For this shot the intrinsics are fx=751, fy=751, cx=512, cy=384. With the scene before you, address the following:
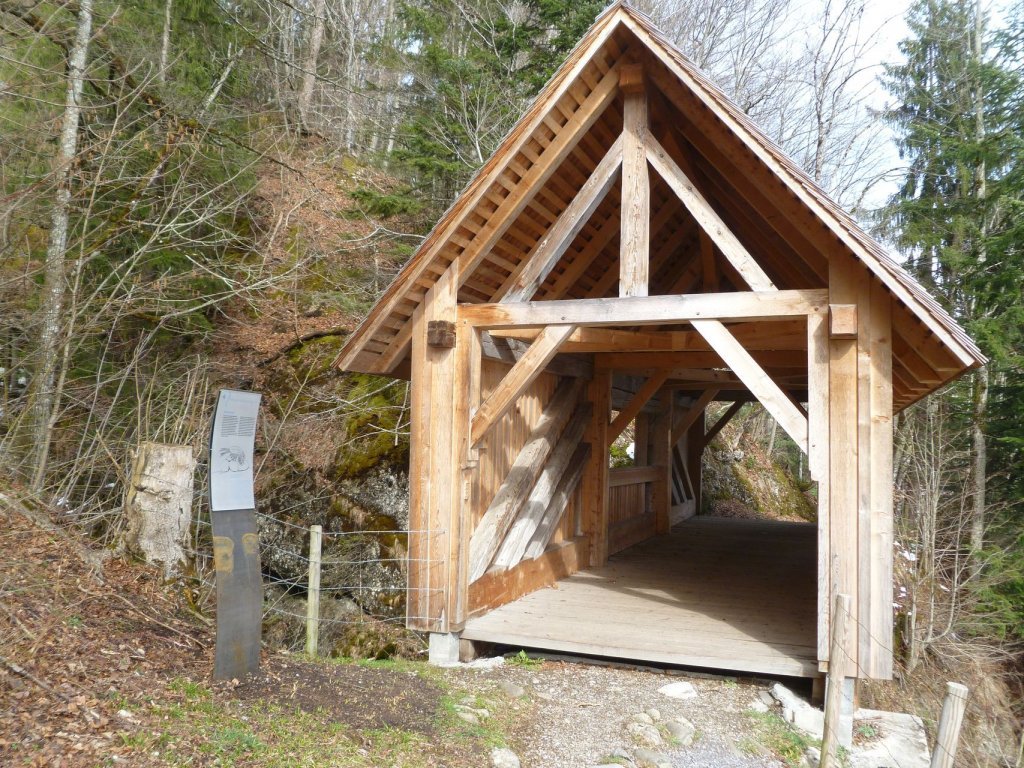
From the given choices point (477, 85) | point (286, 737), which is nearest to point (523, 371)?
point (286, 737)

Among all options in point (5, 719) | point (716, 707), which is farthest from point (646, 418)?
point (5, 719)

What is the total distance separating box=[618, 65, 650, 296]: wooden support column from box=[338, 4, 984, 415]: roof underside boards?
144 mm

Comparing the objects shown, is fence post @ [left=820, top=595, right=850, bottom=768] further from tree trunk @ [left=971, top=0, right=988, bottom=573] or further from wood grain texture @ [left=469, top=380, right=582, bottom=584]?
tree trunk @ [left=971, top=0, right=988, bottom=573]

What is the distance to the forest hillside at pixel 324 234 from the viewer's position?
823 centimetres

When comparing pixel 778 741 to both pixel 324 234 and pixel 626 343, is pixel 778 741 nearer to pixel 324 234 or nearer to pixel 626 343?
pixel 626 343

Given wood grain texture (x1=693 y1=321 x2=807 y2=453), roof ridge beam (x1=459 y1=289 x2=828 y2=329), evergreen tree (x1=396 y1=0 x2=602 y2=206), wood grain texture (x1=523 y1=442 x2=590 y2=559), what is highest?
evergreen tree (x1=396 y1=0 x2=602 y2=206)

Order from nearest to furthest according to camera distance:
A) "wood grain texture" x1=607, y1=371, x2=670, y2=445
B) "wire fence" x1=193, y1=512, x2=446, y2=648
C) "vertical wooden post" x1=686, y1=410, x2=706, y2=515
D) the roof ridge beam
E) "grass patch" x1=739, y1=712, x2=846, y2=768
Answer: "grass patch" x1=739, y1=712, x2=846, y2=768
the roof ridge beam
"wire fence" x1=193, y1=512, x2=446, y2=648
"wood grain texture" x1=607, y1=371, x2=670, y2=445
"vertical wooden post" x1=686, y1=410, x2=706, y2=515

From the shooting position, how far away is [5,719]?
341 cm

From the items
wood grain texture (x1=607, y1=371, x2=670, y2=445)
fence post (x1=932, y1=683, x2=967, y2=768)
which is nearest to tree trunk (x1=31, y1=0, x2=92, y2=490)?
wood grain texture (x1=607, y1=371, x2=670, y2=445)

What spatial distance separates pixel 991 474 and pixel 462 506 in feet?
39.7

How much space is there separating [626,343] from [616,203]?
149 centimetres

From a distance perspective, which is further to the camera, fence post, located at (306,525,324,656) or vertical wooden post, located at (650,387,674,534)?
vertical wooden post, located at (650,387,674,534)

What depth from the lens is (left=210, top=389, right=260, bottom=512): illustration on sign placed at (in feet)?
15.0

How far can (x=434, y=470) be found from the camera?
630cm
